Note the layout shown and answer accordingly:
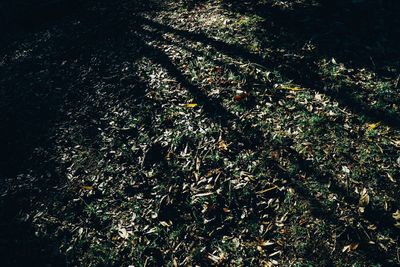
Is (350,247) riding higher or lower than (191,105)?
lower

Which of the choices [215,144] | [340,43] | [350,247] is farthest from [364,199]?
[340,43]

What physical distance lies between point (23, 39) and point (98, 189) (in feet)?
18.5

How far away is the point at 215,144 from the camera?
4.16 meters

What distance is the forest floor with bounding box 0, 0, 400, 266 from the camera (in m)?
3.26

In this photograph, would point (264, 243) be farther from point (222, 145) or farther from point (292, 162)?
point (222, 145)

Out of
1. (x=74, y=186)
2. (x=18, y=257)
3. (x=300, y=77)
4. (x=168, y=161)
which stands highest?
(x=300, y=77)

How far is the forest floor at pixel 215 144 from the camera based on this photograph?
3.26 metres

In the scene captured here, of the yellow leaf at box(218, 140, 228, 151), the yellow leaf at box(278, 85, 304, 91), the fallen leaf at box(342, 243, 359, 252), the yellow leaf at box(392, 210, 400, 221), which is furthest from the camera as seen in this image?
the yellow leaf at box(278, 85, 304, 91)

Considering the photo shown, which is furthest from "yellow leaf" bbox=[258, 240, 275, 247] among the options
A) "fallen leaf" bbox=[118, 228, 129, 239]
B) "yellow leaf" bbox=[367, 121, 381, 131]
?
"yellow leaf" bbox=[367, 121, 381, 131]

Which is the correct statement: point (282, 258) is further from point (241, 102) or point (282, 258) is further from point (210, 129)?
point (241, 102)

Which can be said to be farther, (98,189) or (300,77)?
(300,77)

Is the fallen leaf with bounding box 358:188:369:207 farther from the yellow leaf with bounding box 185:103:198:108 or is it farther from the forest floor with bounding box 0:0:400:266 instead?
the yellow leaf with bounding box 185:103:198:108

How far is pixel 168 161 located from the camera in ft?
13.5

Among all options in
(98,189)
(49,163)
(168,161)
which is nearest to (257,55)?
(168,161)
